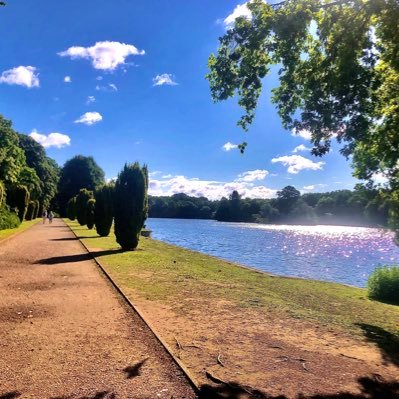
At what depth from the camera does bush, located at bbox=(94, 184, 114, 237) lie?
99.0ft

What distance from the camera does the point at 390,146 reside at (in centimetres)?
1157

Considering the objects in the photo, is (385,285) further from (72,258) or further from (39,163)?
(39,163)

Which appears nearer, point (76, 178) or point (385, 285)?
point (385, 285)

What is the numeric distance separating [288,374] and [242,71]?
296 inches

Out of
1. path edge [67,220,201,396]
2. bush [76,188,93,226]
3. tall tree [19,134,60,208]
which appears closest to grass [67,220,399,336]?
path edge [67,220,201,396]

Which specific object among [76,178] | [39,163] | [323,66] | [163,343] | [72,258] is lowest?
[72,258]

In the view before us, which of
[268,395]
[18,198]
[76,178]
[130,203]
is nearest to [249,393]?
[268,395]

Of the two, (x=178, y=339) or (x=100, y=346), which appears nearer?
(x=100, y=346)

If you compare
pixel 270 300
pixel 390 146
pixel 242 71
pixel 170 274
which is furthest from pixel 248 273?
pixel 242 71

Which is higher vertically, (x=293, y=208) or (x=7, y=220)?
(x=293, y=208)

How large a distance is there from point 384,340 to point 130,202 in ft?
52.3

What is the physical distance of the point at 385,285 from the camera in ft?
50.6

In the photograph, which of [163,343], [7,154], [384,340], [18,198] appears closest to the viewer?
[163,343]

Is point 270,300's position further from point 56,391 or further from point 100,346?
point 56,391
